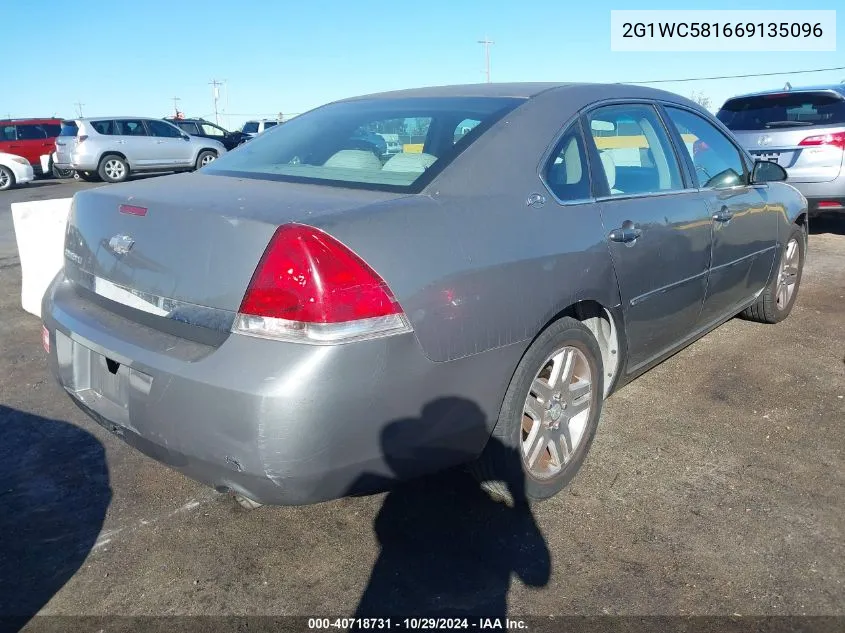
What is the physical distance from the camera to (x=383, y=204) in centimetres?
211

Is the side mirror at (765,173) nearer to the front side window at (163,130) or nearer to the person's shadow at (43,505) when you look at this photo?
the person's shadow at (43,505)

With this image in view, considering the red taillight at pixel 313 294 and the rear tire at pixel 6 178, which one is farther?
the rear tire at pixel 6 178

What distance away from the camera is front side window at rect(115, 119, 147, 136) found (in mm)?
17703

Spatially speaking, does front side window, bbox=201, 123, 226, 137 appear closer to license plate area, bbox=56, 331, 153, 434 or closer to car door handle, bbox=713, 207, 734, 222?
car door handle, bbox=713, 207, 734, 222

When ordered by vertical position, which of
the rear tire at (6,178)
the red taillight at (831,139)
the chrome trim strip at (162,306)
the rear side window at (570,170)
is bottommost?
the chrome trim strip at (162,306)

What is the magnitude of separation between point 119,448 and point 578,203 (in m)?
2.30

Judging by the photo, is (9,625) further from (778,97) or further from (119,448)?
(778,97)

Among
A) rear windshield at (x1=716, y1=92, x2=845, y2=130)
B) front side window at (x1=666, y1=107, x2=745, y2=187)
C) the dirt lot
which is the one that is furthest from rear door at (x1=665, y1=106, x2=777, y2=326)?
rear windshield at (x1=716, y1=92, x2=845, y2=130)

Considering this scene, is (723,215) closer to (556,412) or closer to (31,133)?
(556,412)

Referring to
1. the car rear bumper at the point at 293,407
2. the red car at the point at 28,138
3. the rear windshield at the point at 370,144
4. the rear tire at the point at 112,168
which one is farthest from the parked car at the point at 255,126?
the car rear bumper at the point at 293,407

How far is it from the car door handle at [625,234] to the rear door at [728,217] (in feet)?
2.64

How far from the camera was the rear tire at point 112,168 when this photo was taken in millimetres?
17516

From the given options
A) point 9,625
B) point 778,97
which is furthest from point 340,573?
point 778,97

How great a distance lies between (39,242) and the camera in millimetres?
5109
